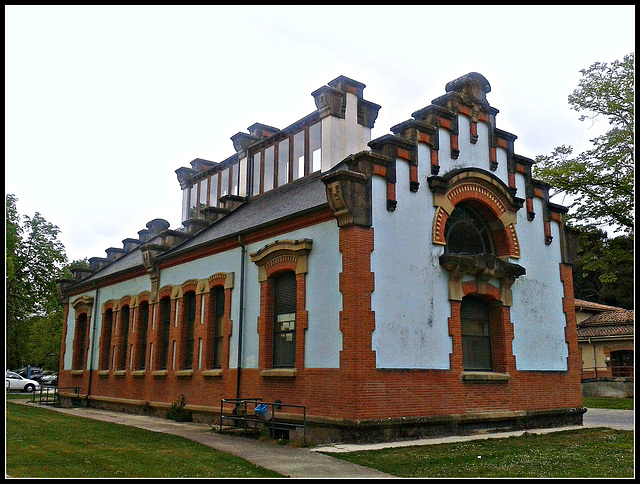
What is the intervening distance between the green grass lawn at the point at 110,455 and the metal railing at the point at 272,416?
193cm

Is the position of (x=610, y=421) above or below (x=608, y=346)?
below

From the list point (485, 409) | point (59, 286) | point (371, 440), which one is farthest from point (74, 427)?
point (59, 286)

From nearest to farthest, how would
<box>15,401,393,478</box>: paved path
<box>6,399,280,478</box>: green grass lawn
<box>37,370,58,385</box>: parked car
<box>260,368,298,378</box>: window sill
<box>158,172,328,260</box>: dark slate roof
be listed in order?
<box>6,399,280,478</box>: green grass lawn
<box>15,401,393,478</box>: paved path
<box>260,368,298,378</box>: window sill
<box>158,172,328,260</box>: dark slate roof
<box>37,370,58,385</box>: parked car

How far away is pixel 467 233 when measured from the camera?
17.2 metres

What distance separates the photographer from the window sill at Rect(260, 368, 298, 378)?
15.2m

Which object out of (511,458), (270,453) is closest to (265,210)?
(270,453)

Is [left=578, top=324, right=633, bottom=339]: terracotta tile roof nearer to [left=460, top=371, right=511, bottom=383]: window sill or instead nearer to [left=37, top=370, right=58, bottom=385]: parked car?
[left=460, top=371, right=511, bottom=383]: window sill

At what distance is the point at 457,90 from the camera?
57.9 feet

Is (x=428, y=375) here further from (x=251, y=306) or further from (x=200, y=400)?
(x=200, y=400)

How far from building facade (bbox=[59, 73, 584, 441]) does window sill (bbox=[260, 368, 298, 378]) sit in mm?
71

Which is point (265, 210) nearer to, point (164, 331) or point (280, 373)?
point (280, 373)

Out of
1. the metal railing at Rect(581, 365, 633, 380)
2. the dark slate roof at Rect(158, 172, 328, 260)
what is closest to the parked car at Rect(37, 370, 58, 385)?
the dark slate roof at Rect(158, 172, 328, 260)

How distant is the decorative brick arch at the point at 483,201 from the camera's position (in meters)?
16.0

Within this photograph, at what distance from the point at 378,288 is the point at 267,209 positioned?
6.54m
